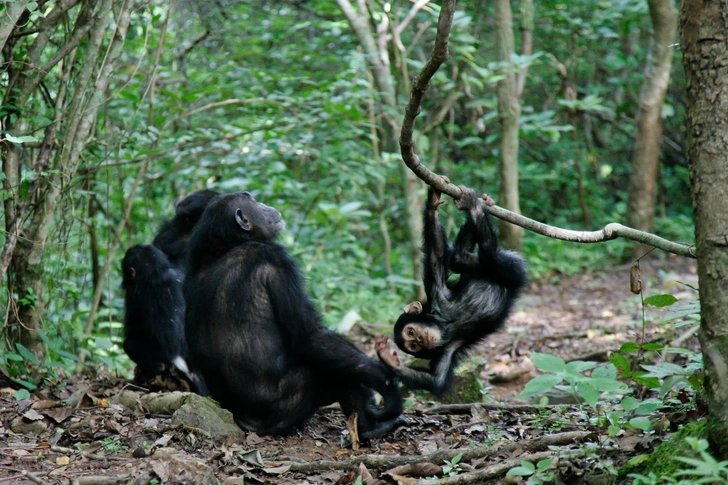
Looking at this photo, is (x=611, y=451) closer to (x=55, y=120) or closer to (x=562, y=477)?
(x=562, y=477)

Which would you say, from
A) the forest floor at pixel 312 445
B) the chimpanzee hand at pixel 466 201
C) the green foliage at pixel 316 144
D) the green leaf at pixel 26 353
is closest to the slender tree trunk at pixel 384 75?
the green foliage at pixel 316 144

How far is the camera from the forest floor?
345 centimetres

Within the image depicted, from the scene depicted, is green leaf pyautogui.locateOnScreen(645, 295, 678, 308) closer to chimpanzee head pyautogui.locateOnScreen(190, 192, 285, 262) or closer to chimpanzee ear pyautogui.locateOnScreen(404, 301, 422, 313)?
chimpanzee ear pyautogui.locateOnScreen(404, 301, 422, 313)

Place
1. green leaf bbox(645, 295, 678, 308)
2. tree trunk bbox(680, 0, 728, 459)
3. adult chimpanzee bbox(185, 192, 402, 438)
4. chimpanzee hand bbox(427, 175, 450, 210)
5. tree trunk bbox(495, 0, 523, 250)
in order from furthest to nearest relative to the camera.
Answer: tree trunk bbox(495, 0, 523, 250) < adult chimpanzee bbox(185, 192, 402, 438) < chimpanzee hand bbox(427, 175, 450, 210) < green leaf bbox(645, 295, 678, 308) < tree trunk bbox(680, 0, 728, 459)

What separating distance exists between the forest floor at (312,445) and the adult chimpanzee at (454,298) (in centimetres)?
48

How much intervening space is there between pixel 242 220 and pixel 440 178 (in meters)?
1.72

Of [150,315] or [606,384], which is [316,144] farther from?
[606,384]

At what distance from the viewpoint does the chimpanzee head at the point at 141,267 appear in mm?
5941

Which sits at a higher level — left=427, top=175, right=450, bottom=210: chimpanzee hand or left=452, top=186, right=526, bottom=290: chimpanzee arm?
left=427, top=175, right=450, bottom=210: chimpanzee hand

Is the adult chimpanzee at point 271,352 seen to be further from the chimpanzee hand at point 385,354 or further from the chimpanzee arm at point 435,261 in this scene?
the chimpanzee arm at point 435,261

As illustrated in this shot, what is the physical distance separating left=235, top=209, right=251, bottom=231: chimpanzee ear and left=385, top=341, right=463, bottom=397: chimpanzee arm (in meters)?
1.46

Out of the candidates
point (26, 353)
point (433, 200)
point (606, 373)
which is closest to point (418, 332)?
point (433, 200)

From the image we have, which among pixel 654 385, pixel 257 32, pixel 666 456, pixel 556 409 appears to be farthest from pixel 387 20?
pixel 666 456

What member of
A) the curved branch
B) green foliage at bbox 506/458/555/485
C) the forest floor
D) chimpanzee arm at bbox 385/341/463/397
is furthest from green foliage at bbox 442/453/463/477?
the curved branch
